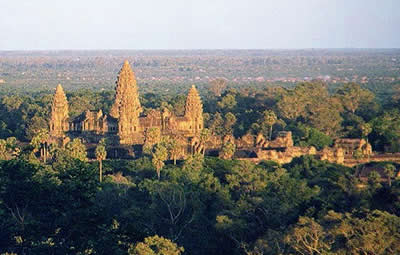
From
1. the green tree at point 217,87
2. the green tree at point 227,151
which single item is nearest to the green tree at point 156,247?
the green tree at point 227,151

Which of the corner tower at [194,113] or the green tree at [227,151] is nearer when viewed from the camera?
the green tree at [227,151]

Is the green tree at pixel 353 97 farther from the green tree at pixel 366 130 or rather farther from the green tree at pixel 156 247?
the green tree at pixel 156 247

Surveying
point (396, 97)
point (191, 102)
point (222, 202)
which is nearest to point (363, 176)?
point (222, 202)

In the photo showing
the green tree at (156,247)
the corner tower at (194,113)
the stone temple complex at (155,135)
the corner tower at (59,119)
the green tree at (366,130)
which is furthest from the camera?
the corner tower at (194,113)

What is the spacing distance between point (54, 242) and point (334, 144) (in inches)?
1408

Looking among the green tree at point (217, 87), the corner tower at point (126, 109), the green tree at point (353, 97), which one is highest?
the corner tower at point (126, 109)

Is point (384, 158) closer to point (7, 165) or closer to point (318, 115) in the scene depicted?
point (318, 115)

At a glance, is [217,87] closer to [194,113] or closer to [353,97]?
[353,97]

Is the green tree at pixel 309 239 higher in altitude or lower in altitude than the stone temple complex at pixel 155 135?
higher

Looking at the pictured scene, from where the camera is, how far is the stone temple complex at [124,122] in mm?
64375

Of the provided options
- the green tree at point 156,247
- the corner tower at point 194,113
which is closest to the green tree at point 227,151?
the corner tower at point 194,113

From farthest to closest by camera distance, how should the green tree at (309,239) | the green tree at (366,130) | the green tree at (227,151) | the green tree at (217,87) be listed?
the green tree at (217,87), the green tree at (366,130), the green tree at (227,151), the green tree at (309,239)

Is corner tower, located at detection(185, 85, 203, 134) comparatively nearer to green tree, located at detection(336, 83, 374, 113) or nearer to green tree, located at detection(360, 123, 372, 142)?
green tree, located at detection(360, 123, 372, 142)

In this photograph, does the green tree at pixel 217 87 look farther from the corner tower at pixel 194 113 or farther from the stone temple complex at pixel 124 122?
the stone temple complex at pixel 124 122
